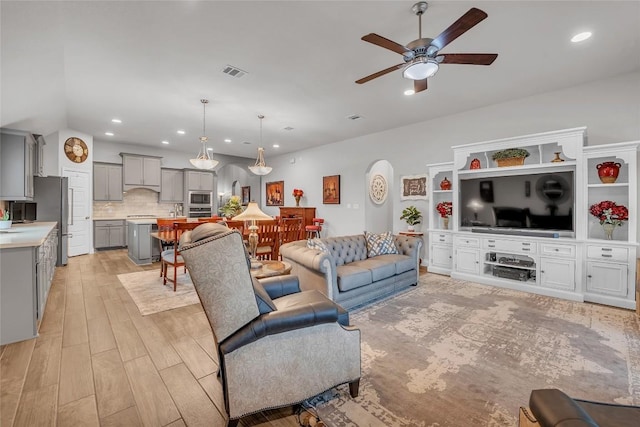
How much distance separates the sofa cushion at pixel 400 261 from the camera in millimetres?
4008

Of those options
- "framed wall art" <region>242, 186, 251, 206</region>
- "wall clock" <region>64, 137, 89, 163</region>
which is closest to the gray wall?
"framed wall art" <region>242, 186, 251, 206</region>

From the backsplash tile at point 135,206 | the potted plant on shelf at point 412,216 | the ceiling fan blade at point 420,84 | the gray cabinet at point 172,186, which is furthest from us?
the gray cabinet at point 172,186

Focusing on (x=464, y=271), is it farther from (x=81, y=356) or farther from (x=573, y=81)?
(x=81, y=356)

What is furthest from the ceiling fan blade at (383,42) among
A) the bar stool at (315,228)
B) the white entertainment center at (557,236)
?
the bar stool at (315,228)

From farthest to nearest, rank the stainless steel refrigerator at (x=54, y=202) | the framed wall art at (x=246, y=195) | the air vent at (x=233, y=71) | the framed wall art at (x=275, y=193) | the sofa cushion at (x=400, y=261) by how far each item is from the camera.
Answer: the framed wall art at (x=246, y=195) → the framed wall art at (x=275, y=193) → the stainless steel refrigerator at (x=54, y=202) → the sofa cushion at (x=400, y=261) → the air vent at (x=233, y=71)

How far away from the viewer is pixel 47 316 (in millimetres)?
3184

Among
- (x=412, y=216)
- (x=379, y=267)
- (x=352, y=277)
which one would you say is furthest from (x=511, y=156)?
(x=352, y=277)

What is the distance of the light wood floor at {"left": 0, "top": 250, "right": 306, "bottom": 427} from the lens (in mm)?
1721

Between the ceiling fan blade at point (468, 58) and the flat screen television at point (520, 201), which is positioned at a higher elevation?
the ceiling fan blade at point (468, 58)

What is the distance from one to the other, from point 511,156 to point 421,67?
9.40ft

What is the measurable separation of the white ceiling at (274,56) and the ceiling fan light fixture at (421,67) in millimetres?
500

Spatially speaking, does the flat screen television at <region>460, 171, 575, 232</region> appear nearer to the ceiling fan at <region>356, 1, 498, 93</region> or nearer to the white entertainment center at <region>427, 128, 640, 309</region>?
the white entertainment center at <region>427, 128, 640, 309</region>

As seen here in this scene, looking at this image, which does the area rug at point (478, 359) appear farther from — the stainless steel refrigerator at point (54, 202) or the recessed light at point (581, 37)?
the stainless steel refrigerator at point (54, 202)

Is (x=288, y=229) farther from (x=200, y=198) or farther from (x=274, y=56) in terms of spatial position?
(x=200, y=198)
